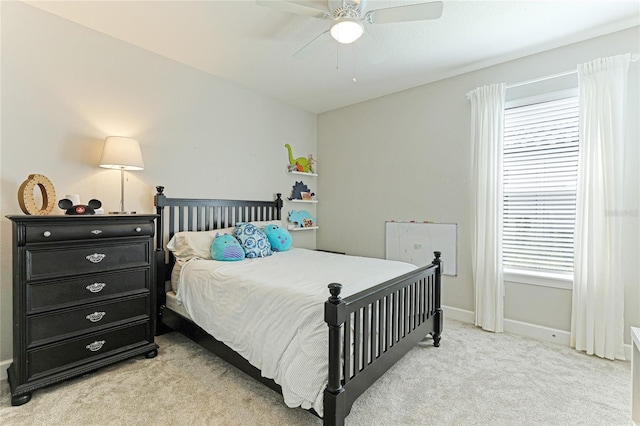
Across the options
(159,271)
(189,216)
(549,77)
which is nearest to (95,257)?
(159,271)

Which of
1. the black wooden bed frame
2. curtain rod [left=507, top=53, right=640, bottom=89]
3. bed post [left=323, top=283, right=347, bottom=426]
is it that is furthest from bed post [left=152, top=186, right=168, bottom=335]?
curtain rod [left=507, top=53, right=640, bottom=89]

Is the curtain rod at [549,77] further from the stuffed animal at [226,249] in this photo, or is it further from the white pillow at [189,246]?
the white pillow at [189,246]

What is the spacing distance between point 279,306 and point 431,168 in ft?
8.30

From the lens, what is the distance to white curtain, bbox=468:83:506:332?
115 inches

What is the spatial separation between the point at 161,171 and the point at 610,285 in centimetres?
406

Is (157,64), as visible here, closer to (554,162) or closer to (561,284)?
(554,162)

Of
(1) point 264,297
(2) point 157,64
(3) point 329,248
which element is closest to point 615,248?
(1) point 264,297

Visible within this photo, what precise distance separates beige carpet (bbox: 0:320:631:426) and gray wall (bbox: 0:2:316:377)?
810 mm

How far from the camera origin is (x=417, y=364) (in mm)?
2262

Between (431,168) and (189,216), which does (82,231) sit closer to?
(189,216)

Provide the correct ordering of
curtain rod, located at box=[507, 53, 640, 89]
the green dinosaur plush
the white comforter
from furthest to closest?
the green dinosaur plush < curtain rod, located at box=[507, 53, 640, 89] < the white comforter

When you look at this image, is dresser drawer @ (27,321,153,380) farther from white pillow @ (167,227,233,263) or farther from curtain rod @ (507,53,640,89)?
curtain rod @ (507,53,640,89)

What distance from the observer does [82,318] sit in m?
2.02

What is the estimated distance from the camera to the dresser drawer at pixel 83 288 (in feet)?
6.07
